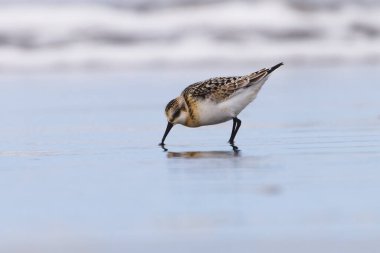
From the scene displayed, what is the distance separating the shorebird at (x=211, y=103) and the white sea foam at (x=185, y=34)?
7.92 metres

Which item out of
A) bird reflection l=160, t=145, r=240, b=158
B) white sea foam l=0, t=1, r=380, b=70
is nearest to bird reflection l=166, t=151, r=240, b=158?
bird reflection l=160, t=145, r=240, b=158

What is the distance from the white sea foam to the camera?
15.9m

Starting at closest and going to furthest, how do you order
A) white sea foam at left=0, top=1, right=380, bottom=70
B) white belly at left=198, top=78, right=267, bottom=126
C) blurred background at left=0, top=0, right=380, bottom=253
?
blurred background at left=0, top=0, right=380, bottom=253
white belly at left=198, top=78, right=267, bottom=126
white sea foam at left=0, top=1, right=380, bottom=70

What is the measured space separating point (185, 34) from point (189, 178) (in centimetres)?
1131

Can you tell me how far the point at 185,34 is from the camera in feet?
55.0

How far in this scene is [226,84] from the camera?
7.57 m

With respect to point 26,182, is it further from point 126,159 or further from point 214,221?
point 214,221

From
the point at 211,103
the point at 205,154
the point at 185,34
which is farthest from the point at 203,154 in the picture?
the point at 185,34

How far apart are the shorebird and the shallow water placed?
183mm

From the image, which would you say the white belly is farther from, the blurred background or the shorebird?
the blurred background

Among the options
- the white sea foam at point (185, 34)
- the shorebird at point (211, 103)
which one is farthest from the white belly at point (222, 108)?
the white sea foam at point (185, 34)

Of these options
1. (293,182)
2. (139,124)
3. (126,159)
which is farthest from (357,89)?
(293,182)

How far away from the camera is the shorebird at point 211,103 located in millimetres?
7492

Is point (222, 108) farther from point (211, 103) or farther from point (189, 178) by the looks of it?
point (189, 178)
